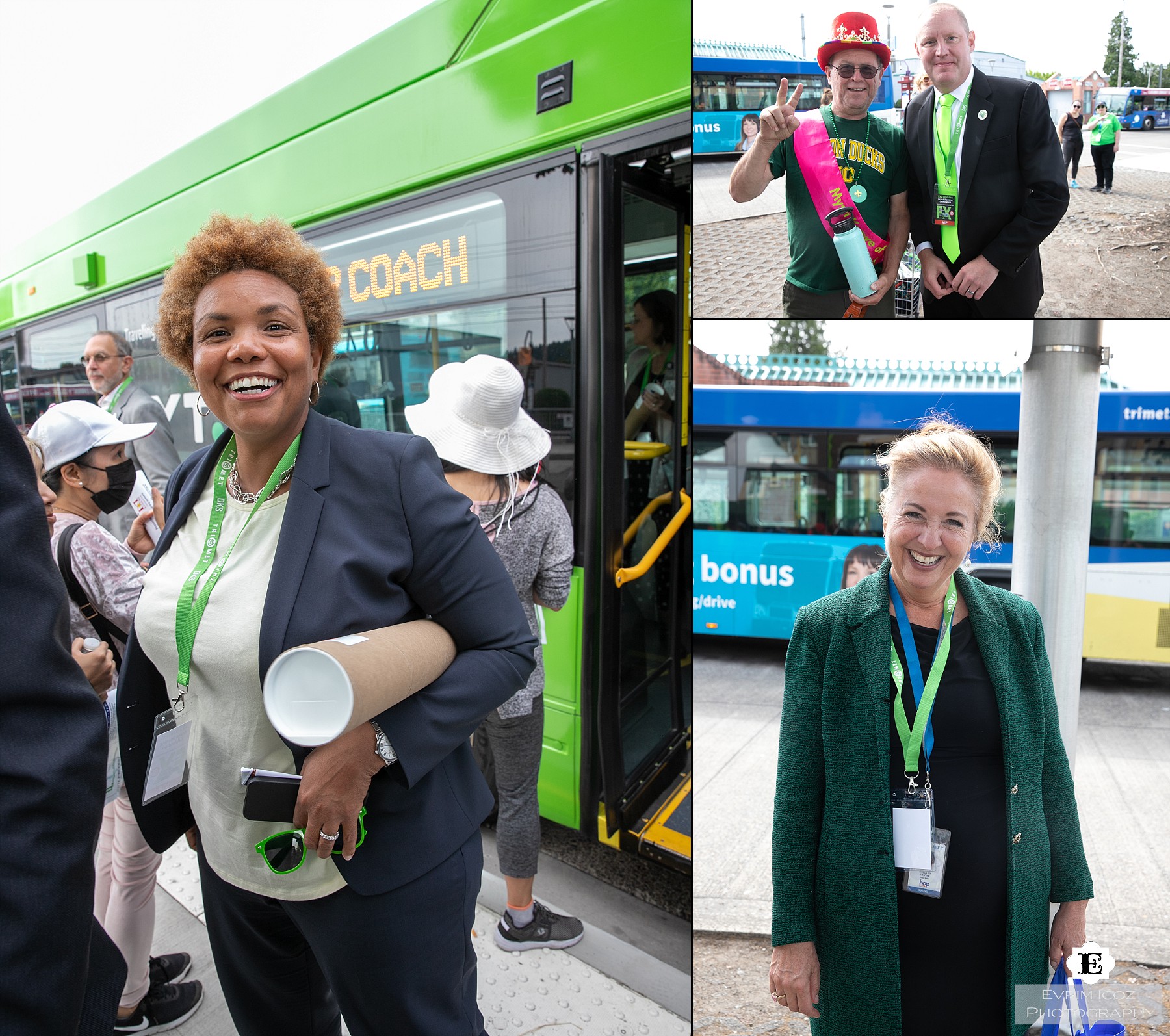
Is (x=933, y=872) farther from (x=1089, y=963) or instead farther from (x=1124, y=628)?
(x=1124, y=628)

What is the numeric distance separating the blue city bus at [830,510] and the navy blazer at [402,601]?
12.6 ft

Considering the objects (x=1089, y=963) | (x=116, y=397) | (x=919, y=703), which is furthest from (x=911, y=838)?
(x=116, y=397)

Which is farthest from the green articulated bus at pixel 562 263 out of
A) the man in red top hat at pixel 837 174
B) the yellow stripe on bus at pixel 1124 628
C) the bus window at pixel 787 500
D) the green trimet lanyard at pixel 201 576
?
the yellow stripe on bus at pixel 1124 628

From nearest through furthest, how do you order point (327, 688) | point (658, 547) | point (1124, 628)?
point (327, 688), point (658, 547), point (1124, 628)

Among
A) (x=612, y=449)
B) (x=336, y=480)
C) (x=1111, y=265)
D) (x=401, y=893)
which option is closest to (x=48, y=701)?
(x=336, y=480)

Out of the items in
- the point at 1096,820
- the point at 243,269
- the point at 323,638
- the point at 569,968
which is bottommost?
the point at 569,968

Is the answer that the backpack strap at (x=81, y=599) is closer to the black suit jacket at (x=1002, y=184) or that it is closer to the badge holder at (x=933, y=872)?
the badge holder at (x=933, y=872)

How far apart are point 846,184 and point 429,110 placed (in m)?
2.40

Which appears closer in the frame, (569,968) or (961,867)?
(961,867)

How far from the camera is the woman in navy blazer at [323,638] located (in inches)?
50.6

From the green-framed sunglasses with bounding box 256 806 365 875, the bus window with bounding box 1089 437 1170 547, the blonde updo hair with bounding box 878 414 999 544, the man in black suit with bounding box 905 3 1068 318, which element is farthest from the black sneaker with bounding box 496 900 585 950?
the bus window with bounding box 1089 437 1170 547

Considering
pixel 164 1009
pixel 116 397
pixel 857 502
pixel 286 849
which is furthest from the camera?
pixel 857 502

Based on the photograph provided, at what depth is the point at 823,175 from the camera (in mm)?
1372

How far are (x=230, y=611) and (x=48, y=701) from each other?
469 millimetres
